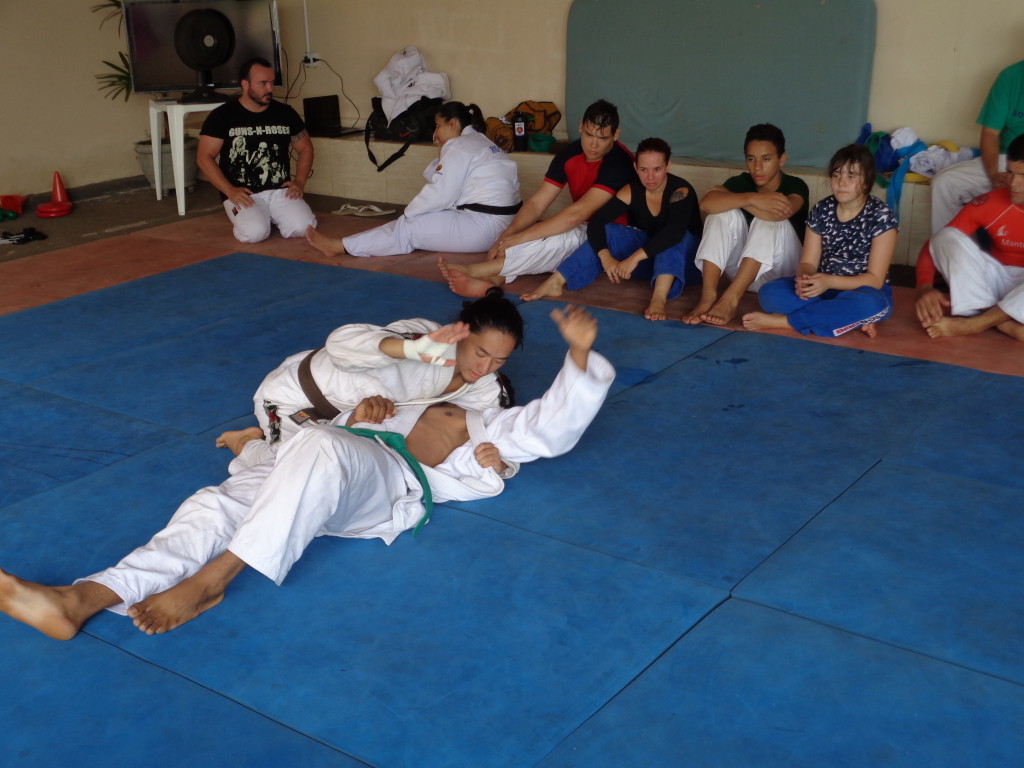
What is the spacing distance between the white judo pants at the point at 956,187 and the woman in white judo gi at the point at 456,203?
83.9 inches

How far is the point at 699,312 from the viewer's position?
435 centimetres

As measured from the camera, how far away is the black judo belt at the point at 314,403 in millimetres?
2850

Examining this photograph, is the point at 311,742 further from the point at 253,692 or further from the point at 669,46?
the point at 669,46

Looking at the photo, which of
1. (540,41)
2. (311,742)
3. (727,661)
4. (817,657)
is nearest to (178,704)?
(311,742)

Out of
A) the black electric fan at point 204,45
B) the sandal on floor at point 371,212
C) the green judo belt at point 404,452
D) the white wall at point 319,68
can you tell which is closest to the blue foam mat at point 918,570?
the green judo belt at point 404,452

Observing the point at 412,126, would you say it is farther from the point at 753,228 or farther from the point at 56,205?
the point at 753,228

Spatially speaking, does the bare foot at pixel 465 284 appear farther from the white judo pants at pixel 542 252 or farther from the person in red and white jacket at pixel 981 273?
the person in red and white jacket at pixel 981 273

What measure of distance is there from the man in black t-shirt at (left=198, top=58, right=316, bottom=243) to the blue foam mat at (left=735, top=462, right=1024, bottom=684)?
4.13 meters

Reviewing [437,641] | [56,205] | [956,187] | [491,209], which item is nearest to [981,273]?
[956,187]

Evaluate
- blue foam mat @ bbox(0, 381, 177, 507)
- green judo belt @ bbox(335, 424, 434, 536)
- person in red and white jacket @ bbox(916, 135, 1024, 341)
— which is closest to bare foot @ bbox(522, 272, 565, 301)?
person in red and white jacket @ bbox(916, 135, 1024, 341)

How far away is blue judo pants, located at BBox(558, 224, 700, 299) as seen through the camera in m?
4.54

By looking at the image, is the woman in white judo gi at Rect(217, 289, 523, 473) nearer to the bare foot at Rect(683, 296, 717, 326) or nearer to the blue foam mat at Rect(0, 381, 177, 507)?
the blue foam mat at Rect(0, 381, 177, 507)

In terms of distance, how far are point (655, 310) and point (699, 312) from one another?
0.62 feet

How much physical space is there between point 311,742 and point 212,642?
1.40 ft
